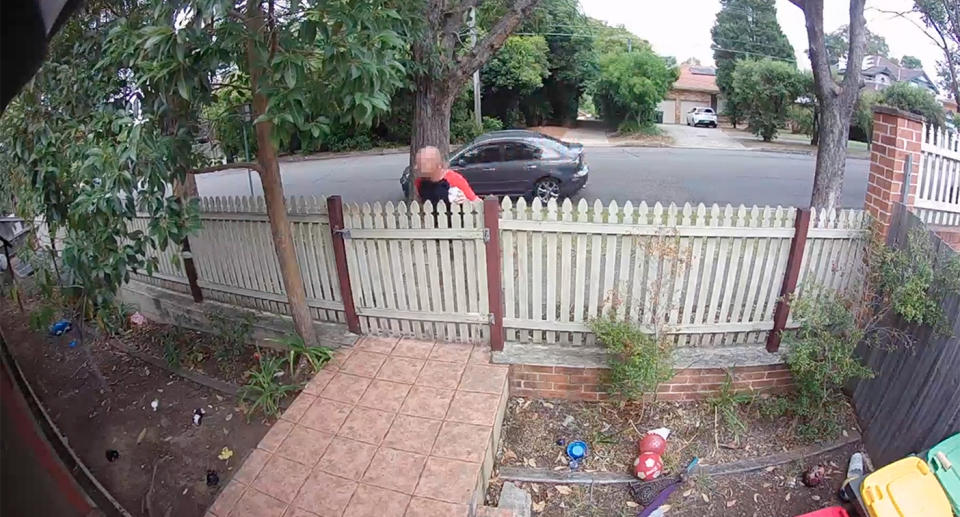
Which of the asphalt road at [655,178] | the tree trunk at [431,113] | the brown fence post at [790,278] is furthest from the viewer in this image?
the asphalt road at [655,178]

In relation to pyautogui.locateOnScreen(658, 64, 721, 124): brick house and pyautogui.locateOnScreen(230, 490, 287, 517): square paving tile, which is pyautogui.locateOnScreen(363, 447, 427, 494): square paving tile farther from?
Result: pyautogui.locateOnScreen(658, 64, 721, 124): brick house

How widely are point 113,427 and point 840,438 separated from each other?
5162mm

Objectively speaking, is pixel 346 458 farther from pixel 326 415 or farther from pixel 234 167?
pixel 234 167

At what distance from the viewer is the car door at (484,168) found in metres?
10.8

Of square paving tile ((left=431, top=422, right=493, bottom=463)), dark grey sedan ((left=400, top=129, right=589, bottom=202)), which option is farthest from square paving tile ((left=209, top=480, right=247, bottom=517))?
dark grey sedan ((left=400, top=129, right=589, bottom=202))

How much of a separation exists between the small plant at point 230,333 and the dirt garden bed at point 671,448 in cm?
227

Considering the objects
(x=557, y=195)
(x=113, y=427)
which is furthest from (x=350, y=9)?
(x=557, y=195)

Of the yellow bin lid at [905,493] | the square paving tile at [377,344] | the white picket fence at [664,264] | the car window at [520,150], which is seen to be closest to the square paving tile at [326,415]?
the square paving tile at [377,344]

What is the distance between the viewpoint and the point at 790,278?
3695mm

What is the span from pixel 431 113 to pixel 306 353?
3.65m

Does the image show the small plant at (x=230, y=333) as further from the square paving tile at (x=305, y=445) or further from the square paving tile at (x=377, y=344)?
the square paving tile at (x=305, y=445)

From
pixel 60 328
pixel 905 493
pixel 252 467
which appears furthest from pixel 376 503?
pixel 60 328

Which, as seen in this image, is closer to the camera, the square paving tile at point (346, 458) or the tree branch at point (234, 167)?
the square paving tile at point (346, 458)

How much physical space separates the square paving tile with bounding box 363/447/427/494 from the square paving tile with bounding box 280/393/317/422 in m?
0.66
